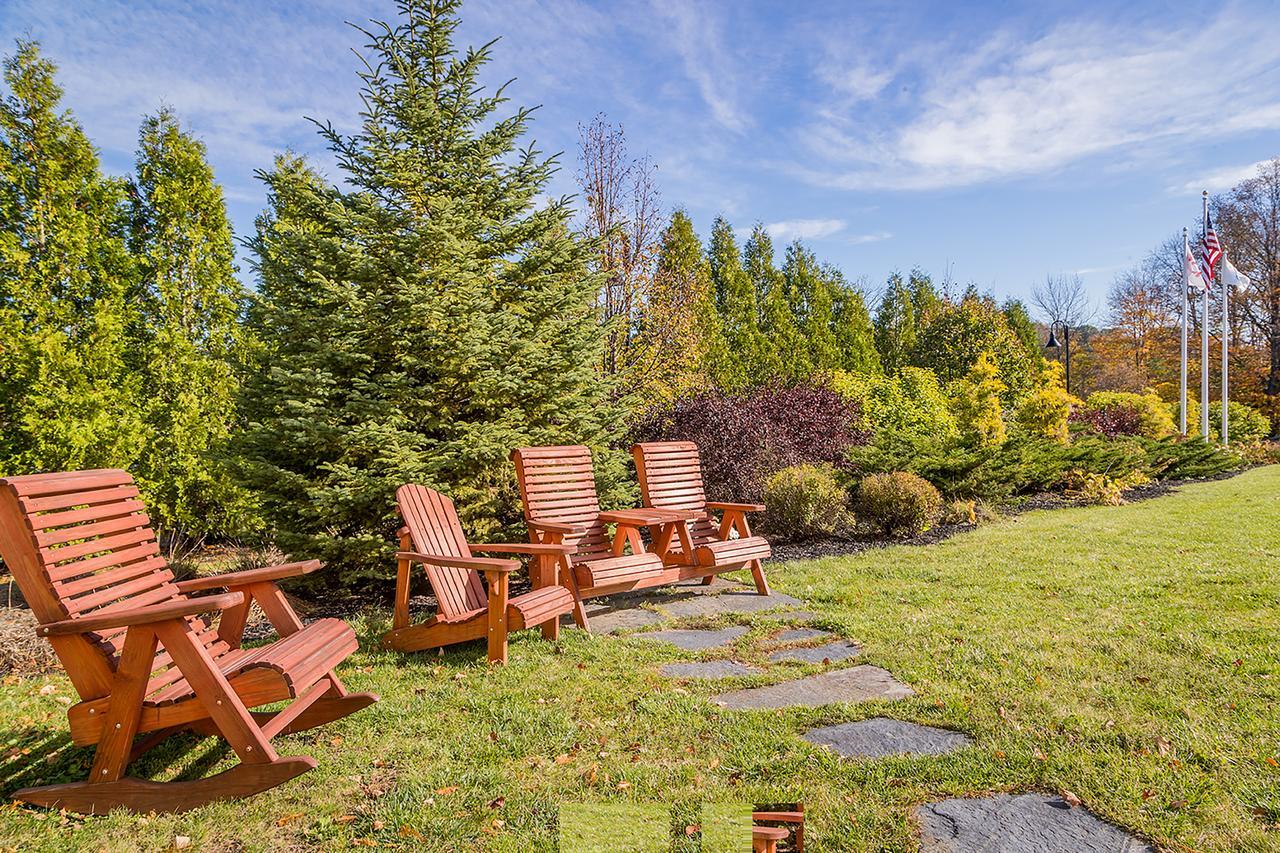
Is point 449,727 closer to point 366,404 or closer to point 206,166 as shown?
point 366,404

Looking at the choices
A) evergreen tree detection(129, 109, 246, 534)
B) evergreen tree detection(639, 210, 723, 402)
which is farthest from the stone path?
evergreen tree detection(129, 109, 246, 534)

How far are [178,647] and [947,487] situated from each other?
893 centimetres

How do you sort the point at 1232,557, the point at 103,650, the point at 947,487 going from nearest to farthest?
the point at 103,650, the point at 1232,557, the point at 947,487

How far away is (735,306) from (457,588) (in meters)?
15.7

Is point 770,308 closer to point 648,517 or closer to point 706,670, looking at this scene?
point 648,517

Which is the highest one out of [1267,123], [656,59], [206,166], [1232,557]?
[1267,123]

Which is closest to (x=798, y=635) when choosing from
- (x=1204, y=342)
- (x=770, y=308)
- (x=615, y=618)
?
(x=615, y=618)

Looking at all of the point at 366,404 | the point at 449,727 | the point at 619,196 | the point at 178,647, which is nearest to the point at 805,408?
the point at 619,196

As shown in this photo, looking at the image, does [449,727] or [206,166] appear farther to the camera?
[206,166]

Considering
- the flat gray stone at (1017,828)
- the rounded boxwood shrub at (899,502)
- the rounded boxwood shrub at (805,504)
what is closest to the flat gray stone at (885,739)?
the flat gray stone at (1017,828)

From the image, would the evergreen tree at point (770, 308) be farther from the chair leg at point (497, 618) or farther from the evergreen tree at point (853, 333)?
→ the chair leg at point (497, 618)

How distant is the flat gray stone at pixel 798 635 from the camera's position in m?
4.46

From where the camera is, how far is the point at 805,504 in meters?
8.00

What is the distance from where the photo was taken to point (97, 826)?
8.00 feet
